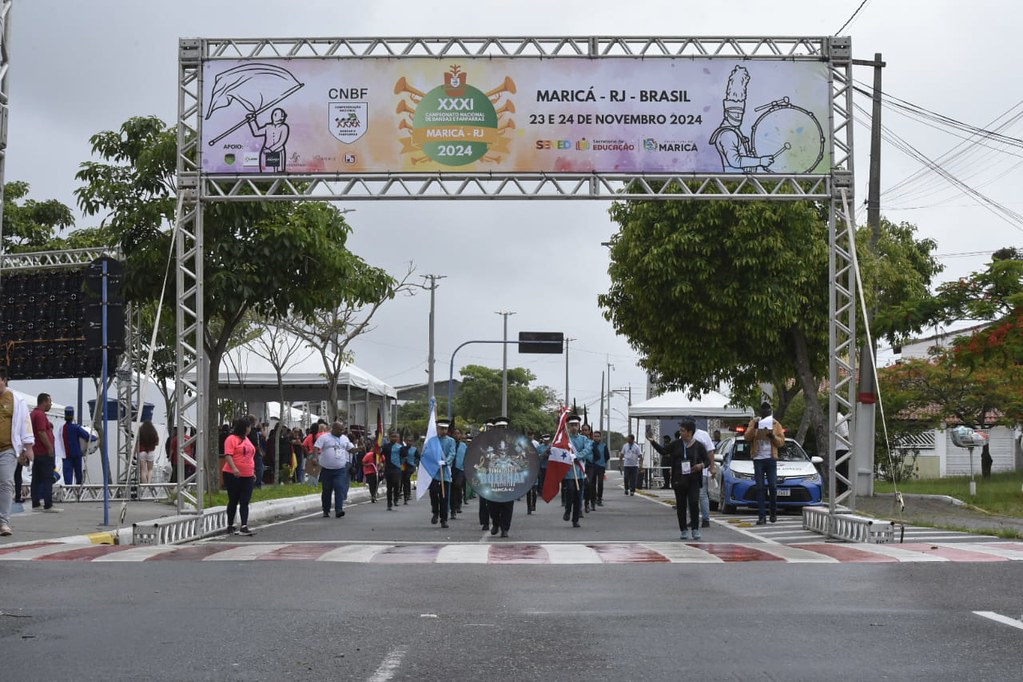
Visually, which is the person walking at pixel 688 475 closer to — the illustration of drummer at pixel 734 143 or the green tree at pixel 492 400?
the illustration of drummer at pixel 734 143

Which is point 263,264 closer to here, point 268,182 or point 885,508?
point 268,182

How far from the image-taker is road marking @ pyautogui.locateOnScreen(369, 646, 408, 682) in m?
7.37

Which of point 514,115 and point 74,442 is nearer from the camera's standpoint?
point 514,115

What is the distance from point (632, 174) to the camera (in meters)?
20.5

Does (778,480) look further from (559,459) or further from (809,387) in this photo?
(809,387)

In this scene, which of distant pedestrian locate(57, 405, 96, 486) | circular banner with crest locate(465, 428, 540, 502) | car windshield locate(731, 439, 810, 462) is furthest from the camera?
distant pedestrian locate(57, 405, 96, 486)

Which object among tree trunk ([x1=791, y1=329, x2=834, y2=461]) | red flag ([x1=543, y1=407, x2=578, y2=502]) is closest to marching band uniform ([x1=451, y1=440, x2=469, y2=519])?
red flag ([x1=543, y1=407, x2=578, y2=502])

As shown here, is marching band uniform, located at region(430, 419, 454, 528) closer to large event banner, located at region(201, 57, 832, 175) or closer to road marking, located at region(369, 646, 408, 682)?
large event banner, located at region(201, 57, 832, 175)

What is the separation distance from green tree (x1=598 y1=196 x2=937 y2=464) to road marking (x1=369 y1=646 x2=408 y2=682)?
25.6 m

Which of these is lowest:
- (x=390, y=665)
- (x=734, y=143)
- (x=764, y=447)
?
(x=390, y=665)

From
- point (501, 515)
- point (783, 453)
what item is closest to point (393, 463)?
point (783, 453)

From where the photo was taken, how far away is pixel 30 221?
39094 millimetres

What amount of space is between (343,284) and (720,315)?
1147 centimetres

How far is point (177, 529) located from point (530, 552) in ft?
17.1
